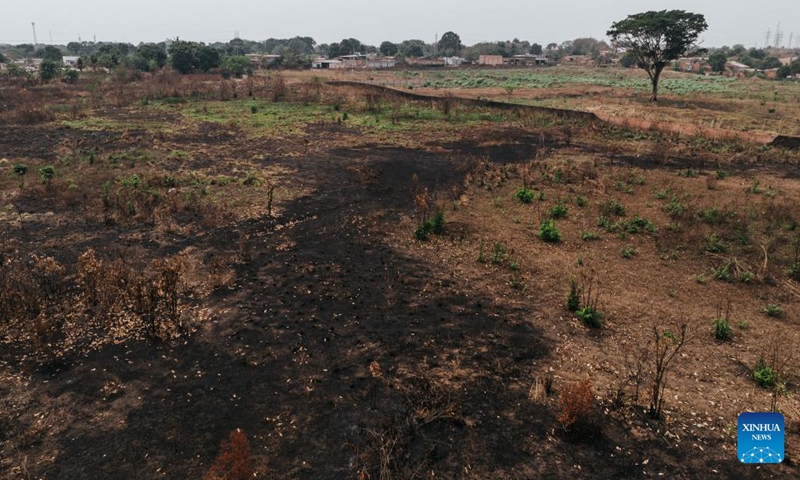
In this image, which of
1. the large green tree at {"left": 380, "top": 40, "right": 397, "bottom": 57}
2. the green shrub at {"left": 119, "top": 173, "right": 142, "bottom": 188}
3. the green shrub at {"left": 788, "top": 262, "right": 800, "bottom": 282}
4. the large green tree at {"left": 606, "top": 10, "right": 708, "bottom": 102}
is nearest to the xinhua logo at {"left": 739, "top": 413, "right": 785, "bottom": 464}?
the green shrub at {"left": 788, "top": 262, "right": 800, "bottom": 282}

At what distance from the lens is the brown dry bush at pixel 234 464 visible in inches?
237

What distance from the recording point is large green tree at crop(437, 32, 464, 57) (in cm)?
14850

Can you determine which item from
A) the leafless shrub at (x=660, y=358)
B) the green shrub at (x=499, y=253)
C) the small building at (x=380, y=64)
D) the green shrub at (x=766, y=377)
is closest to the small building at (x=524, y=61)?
the small building at (x=380, y=64)

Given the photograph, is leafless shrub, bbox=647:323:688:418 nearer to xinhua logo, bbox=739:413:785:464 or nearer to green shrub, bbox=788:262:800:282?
xinhua logo, bbox=739:413:785:464

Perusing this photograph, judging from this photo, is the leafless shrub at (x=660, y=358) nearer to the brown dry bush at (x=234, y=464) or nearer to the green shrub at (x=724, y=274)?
the green shrub at (x=724, y=274)

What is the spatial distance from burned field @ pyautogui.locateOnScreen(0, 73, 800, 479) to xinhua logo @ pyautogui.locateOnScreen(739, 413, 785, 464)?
0.24 metres

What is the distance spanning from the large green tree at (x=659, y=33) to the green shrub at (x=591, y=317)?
131 feet

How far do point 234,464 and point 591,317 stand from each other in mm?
7512

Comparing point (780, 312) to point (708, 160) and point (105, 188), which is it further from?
point (105, 188)

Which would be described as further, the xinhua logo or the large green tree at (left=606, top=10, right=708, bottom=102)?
the large green tree at (left=606, top=10, right=708, bottom=102)

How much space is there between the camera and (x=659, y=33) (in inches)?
1625

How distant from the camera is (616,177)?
19.9m

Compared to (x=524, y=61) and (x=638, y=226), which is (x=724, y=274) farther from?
(x=524, y=61)

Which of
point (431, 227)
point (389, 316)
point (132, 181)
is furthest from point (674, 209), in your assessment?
point (132, 181)
